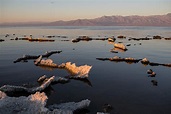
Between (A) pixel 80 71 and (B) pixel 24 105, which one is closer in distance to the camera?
(B) pixel 24 105

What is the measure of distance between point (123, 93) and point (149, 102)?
119 inches

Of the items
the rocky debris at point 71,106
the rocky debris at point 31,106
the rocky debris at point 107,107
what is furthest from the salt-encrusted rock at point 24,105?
the rocky debris at point 107,107

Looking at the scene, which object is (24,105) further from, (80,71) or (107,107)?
(80,71)

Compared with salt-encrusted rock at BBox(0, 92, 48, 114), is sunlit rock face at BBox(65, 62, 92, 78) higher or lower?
lower

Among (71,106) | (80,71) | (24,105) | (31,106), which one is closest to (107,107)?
(71,106)

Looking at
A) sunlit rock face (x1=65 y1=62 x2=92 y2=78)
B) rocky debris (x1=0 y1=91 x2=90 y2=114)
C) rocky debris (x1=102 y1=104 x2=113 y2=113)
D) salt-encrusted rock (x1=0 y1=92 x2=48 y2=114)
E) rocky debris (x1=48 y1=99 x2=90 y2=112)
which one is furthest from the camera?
sunlit rock face (x1=65 y1=62 x2=92 y2=78)

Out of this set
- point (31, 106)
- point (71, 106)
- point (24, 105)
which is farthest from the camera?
point (71, 106)

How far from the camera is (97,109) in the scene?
736 inches

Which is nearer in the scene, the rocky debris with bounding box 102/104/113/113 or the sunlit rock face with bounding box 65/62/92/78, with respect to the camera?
the rocky debris with bounding box 102/104/113/113

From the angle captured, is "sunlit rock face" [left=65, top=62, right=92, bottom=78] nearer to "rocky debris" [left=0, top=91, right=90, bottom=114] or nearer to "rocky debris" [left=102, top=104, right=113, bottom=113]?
"rocky debris" [left=102, top=104, right=113, bottom=113]

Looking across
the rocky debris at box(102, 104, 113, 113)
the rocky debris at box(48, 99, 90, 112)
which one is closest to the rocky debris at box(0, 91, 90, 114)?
the rocky debris at box(48, 99, 90, 112)

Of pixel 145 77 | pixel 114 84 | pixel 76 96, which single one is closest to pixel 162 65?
pixel 145 77

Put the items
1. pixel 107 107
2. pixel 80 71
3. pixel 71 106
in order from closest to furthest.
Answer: pixel 71 106, pixel 107 107, pixel 80 71

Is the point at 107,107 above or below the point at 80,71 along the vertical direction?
below
